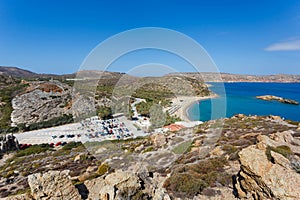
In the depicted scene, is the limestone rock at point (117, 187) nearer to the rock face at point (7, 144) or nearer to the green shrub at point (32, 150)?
the green shrub at point (32, 150)

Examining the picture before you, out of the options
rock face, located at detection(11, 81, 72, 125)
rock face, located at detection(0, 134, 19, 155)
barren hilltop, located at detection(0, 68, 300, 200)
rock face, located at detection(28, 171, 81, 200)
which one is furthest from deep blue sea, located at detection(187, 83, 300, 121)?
rock face, located at detection(11, 81, 72, 125)

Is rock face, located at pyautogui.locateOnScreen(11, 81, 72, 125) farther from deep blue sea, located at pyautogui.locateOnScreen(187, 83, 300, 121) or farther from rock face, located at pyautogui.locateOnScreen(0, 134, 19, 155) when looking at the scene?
deep blue sea, located at pyautogui.locateOnScreen(187, 83, 300, 121)

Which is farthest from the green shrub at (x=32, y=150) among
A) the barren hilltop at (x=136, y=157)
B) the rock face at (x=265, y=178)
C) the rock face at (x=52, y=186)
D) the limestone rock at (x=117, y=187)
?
the rock face at (x=265, y=178)

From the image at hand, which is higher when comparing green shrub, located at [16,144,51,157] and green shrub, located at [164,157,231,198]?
green shrub, located at [164,157,231,198]

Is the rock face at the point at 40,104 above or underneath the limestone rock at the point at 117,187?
underneath

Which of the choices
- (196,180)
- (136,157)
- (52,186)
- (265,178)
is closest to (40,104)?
(136,157)

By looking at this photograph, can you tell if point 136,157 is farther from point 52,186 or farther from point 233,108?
point 233,108
